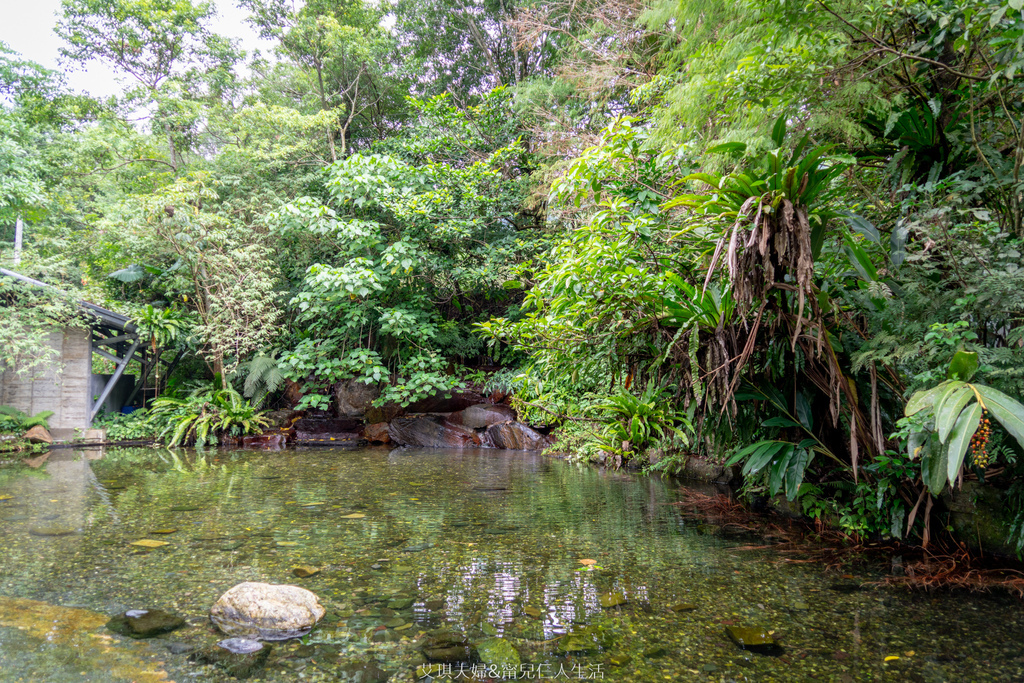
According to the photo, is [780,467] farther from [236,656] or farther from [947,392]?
[236,656]

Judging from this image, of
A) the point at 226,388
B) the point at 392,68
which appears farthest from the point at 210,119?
the point at 226,388

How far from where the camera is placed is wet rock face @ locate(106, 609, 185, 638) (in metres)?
2.19

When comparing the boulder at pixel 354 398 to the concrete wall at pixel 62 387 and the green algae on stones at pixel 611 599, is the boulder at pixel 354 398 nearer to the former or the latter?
the concrete wall at pixel 62 387

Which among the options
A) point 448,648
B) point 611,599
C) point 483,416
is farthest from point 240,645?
point 483,416

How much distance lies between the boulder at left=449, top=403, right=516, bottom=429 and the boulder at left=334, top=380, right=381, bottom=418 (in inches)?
72.5

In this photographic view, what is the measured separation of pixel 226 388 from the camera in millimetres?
10531

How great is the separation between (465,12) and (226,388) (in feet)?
34.2

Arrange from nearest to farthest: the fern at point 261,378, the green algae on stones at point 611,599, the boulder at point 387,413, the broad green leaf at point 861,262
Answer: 1. the green algae on stones at point 611,599
2. the broad green leaf at point 861,262
3. the fern at point 261,378
4. the boulder at point 387,413

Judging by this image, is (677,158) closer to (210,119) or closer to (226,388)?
A: (226,388)

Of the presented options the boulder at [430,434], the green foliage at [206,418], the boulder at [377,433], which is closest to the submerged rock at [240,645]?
the boulder at [430,434]

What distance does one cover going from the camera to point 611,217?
454 cm

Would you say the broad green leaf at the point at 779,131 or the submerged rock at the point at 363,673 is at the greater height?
the broad green leaf at the point at 779,131

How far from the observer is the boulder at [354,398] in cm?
1131

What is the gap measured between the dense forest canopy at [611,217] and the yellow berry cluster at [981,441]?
18mm
